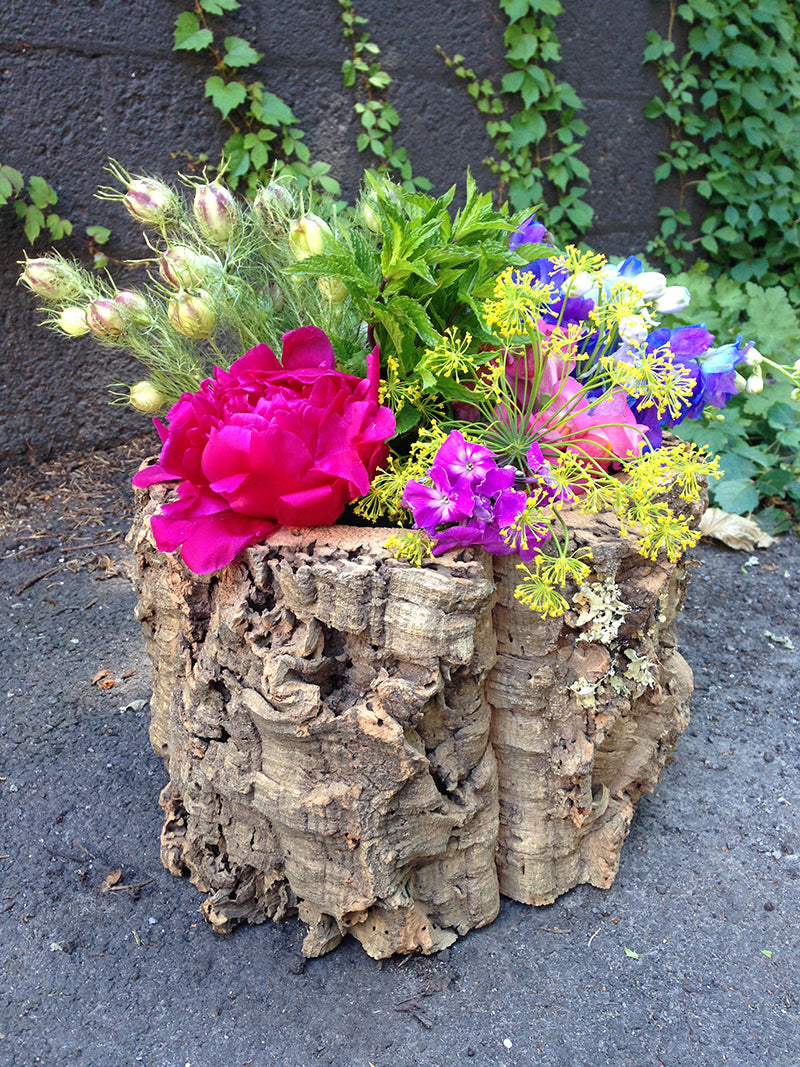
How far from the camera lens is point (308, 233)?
1.36 metres

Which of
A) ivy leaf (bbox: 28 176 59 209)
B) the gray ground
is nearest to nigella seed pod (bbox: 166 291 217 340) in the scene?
the gray ground

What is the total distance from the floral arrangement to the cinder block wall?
1.62 metres

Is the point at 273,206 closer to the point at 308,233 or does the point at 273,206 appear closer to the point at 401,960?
the point at 308,233

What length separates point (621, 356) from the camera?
1395 mm

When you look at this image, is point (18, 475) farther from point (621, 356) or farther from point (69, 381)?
point (621, 356)

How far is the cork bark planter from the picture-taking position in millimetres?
1246

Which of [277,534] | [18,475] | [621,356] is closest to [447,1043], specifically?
[277,534]

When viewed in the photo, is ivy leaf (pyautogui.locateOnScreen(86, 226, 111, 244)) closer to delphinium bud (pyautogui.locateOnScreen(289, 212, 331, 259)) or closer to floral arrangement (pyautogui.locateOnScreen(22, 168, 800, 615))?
floral arrangement (pyautogui.locateOnScreen(22, 168, 800, 615))

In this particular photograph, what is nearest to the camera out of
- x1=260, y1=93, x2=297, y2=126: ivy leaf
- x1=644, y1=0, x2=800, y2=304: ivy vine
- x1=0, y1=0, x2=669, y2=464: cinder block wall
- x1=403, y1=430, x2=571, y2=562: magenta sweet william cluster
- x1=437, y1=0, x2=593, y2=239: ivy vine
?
x1=403, y1=430, x2=571, y2=562: magenta sweet william cluster

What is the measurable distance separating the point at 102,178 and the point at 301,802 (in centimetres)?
250

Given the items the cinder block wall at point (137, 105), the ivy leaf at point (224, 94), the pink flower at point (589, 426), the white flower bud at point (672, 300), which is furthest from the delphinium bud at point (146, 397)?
the ivy leaf at point (224, 94)

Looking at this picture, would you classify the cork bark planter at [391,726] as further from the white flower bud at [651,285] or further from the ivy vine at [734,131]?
the ivy vine at [734,131]

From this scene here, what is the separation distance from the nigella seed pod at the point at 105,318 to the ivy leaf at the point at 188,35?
6.28 ft

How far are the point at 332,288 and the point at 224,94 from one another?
1977mm
